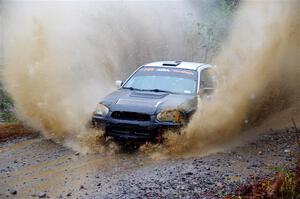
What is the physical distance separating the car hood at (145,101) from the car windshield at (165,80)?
12.2 inches

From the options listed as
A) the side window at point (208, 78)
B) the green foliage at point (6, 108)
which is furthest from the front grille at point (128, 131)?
the green foliage at point (6, 108)

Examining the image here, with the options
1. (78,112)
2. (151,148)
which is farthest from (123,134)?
(78,112)

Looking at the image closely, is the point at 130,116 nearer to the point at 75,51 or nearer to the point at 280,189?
the point at 280,189

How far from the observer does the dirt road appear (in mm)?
6895

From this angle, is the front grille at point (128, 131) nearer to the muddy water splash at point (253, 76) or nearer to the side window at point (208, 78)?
the muddy water splash at point (253, 76)

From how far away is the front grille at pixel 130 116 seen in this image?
8.99 metres

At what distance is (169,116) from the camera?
9008 millimetres

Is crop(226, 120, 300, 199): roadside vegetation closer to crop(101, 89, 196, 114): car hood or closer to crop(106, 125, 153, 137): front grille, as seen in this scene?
crop(106, 125, 153, 137): front grille

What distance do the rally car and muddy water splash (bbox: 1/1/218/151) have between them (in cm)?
57

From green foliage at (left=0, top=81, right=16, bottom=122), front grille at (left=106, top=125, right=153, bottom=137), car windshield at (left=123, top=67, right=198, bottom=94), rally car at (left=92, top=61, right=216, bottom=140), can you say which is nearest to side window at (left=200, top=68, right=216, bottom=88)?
rally car at (left=92, top=61, right=216, bottom=140)

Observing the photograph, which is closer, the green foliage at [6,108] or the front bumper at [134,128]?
the front bumper at [134,128]

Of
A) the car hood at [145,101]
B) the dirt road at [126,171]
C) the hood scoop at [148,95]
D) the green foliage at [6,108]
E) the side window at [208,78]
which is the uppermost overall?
the side window at [208,78]

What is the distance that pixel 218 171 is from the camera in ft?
25.5

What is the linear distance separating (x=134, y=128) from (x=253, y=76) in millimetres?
4191
